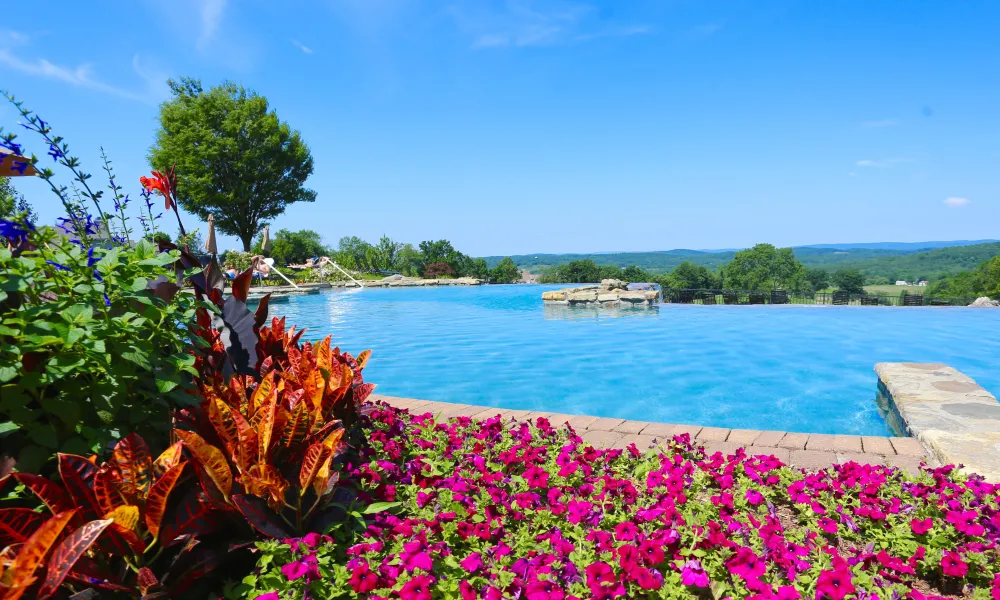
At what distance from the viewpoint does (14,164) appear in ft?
6.79

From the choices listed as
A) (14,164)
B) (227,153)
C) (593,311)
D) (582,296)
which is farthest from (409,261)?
(14,164)

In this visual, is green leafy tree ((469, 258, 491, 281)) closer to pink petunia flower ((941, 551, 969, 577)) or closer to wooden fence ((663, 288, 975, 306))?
wooden fence ((663, 288, 975, 306))

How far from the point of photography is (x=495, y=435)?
3.25 metres

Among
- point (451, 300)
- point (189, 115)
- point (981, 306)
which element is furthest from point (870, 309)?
point (189, 115)

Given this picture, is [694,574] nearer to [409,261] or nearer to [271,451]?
[271,451]

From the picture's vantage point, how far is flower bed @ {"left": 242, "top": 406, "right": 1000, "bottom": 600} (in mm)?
1600

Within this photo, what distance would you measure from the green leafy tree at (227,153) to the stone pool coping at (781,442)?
1027 inches

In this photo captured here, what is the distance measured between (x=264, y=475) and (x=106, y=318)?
0.75 m

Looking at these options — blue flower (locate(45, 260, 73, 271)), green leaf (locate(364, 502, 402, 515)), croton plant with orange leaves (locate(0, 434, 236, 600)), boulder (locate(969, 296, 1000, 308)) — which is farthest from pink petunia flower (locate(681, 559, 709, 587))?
boulder (locate(969, 296, 1000, 308))

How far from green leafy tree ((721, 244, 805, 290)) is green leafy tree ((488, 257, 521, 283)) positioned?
15863mm

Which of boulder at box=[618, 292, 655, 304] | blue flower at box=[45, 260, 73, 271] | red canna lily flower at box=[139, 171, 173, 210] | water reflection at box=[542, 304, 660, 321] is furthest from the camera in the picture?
boulder at box=[618, 292, 655, 304]

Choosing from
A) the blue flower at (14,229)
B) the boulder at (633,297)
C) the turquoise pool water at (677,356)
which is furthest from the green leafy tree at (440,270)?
the blue flower at (14,229)

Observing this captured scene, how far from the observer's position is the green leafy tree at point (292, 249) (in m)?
33.1

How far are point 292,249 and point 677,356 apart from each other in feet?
106
